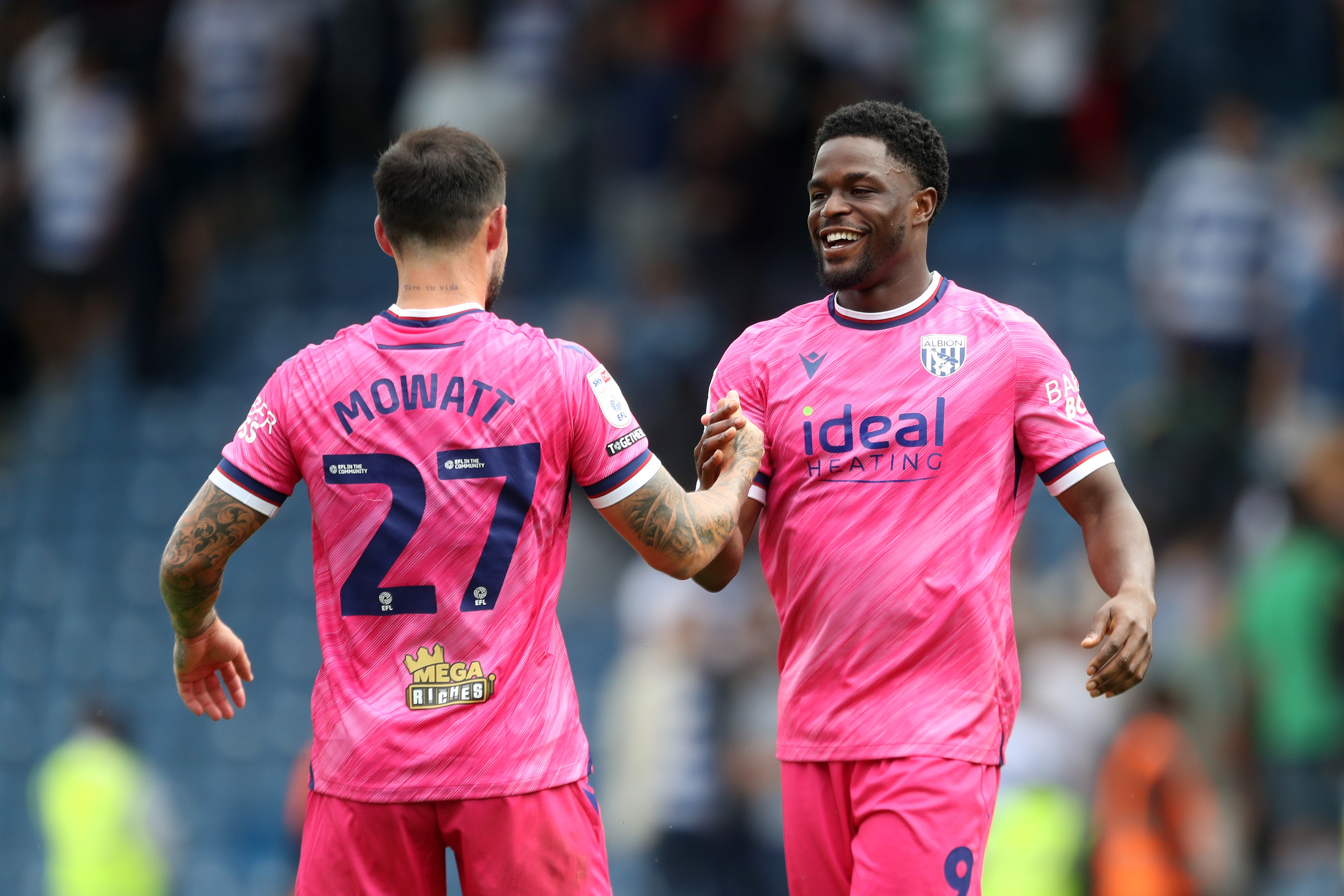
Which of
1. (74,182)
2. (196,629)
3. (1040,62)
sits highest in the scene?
(74,182)

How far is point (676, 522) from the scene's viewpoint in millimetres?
3754

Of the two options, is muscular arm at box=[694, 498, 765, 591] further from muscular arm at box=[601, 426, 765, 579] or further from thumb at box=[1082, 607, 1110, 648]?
thumb at box=[1082, 607, 1110, 648]

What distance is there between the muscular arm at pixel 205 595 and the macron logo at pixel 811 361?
55.9 inches

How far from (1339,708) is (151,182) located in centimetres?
935

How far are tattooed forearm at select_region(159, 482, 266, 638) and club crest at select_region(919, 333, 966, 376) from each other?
168cm

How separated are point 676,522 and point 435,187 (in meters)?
0.96

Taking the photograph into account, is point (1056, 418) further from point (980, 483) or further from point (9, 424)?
point (9, 424)

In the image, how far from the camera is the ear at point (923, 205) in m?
4.15

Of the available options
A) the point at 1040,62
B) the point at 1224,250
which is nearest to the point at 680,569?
the point at 1224,250

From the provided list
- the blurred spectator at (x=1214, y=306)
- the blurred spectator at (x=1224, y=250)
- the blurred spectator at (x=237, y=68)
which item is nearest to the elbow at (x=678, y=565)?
the blurred spectator at (x=1214, y=306)

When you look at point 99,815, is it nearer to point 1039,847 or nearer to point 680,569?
point 1039,847

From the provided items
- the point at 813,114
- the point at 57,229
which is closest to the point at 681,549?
the point at 813,114

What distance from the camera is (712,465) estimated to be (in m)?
3.95

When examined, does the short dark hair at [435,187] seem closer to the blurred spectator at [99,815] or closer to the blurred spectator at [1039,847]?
the blurred spectator at [1039,847]
